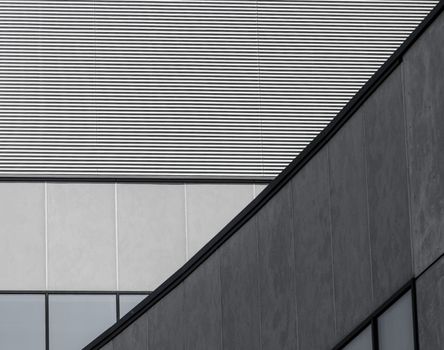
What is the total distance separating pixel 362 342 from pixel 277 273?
287 cm

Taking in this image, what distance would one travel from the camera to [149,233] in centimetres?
3431

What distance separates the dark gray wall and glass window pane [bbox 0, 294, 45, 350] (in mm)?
11339

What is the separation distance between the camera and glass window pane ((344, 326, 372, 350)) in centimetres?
1673

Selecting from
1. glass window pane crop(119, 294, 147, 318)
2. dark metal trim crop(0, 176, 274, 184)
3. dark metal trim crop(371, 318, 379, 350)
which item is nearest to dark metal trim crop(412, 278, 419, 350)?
dark metal trim crop(371, 318, 379, 350)

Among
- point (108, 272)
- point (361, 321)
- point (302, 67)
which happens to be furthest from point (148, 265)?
point (361, 321)

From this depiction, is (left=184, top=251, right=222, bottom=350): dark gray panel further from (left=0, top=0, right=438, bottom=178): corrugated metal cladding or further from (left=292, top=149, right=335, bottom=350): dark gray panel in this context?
(left=0, top=0, right=438, bottom=178): corrugated metal cladding

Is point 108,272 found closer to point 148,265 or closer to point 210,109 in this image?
point 148,265

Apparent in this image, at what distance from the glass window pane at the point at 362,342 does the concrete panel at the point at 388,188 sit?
51cm

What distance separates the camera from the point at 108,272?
3397 centimetres

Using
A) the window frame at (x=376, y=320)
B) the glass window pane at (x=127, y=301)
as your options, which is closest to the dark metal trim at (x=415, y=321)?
the window frame at (x=376, y=320)

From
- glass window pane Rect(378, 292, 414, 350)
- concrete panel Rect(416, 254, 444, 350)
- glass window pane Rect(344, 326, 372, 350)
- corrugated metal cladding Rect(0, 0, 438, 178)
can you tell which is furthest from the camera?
corrugated metal cladding Rect(0, 0, 438, 178)

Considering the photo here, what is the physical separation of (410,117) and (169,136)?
1961 cm

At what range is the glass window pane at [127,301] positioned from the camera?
110 feet

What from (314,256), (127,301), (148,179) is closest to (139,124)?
(148,179)
